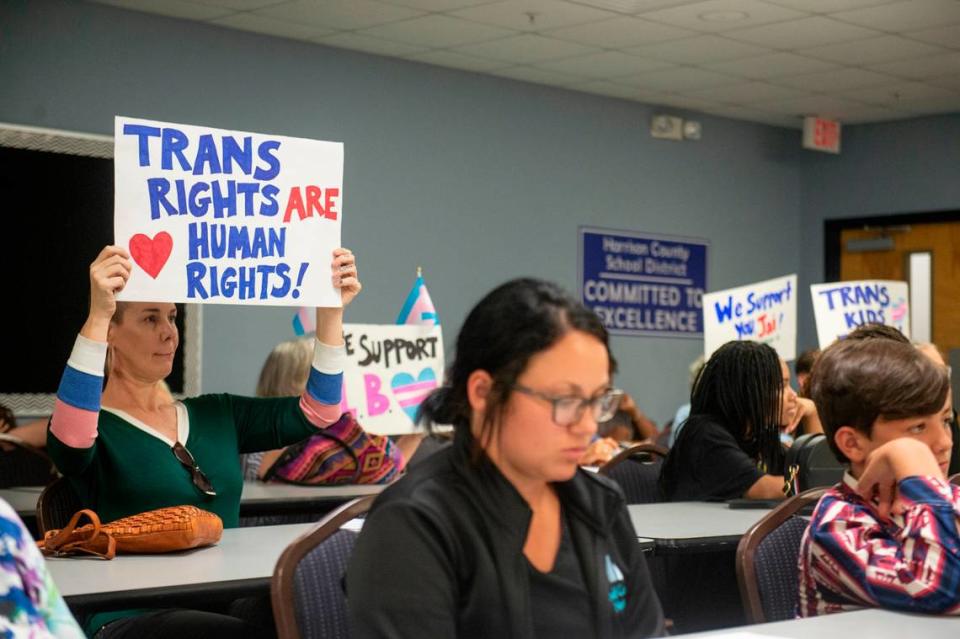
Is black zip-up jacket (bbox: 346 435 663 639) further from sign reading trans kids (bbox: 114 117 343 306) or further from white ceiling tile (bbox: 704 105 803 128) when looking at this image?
white ceiling tile (bbox: 704 105 803 128)

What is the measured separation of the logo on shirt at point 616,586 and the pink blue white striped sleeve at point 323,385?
1406 mm

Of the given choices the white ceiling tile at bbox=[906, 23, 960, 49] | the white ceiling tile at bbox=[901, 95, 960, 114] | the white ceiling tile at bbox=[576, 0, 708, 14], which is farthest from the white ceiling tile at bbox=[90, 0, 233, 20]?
the white ceiling tile at bbox=[901, 95, 960, 114]

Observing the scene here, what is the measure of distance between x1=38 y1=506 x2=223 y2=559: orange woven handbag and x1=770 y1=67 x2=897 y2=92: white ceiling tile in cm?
606

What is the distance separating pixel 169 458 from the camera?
291 cm

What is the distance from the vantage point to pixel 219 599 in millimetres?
2367

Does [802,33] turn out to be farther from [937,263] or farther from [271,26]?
[937,263]

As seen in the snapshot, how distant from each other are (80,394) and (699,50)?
17.3 ft

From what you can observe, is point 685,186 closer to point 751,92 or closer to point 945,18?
point 751,92

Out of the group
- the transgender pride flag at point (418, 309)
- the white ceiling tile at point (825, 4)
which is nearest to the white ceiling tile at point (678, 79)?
the white ceiling tile at point (825, 4)

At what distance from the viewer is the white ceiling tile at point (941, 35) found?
6.91 metres

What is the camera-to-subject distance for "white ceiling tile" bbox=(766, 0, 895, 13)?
6.32 metres

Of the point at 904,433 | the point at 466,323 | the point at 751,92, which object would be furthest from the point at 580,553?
the point at 751,92

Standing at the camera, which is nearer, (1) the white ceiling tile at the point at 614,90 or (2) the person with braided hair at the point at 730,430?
(2) the person with braided hair at the point at 730,430

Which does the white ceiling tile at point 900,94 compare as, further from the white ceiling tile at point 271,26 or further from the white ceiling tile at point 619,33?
the white ceiling tile at point 271,26
